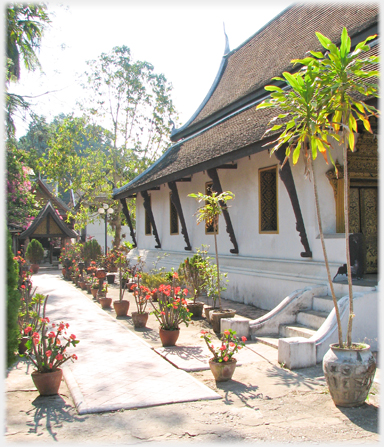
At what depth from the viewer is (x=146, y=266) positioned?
17391 mm

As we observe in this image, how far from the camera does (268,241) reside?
10398mm

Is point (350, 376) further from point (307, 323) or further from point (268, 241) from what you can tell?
point (268, 241)

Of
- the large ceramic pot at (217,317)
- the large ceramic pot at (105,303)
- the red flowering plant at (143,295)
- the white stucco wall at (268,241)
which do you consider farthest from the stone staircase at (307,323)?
the large ceramic pot at (105,303)

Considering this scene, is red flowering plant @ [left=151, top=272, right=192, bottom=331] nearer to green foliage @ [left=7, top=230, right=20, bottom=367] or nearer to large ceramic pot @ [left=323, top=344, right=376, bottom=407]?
green foliage @ [left=7, top=230, right=20, bottom=367]

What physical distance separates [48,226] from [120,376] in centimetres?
2219

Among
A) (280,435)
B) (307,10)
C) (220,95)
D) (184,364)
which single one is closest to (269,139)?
(184,364)

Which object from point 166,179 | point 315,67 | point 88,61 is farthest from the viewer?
point 88,61

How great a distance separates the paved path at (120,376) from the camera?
485 centimetres

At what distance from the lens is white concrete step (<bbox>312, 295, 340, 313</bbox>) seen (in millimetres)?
7514

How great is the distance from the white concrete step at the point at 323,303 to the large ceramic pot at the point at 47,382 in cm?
456

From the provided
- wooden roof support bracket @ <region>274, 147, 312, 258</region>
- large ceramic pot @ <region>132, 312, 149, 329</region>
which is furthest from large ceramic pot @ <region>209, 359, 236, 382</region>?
wooden roof support bracket @ <region>274, 147, 312, 258</region>

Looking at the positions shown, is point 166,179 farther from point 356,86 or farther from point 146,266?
point 356,86

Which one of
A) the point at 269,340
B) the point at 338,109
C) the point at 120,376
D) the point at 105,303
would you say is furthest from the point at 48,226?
the point at 338,109

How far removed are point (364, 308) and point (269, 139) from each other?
3.52 meters
